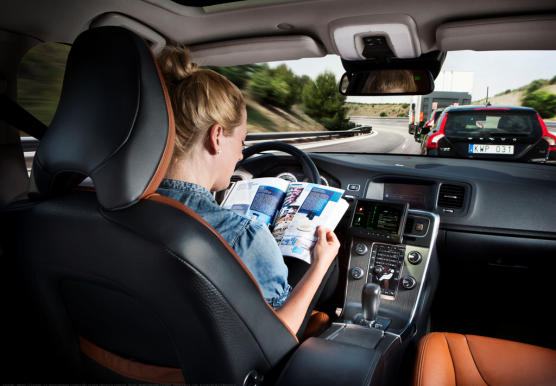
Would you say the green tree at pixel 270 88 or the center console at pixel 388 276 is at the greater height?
the green tree at pixel 270 88

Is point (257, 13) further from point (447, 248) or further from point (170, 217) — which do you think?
point (447, 248)

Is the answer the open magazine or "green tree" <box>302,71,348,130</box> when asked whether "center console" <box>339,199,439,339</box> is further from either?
"green tree" <box>302,71,348,130</box>

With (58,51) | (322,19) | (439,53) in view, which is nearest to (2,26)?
(58,51)

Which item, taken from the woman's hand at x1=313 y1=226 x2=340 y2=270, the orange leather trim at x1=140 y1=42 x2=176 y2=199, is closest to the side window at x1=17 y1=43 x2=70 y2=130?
the orange leather trim at x1=140 y1=42 x2=176 y2=199

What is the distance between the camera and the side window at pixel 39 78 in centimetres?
227

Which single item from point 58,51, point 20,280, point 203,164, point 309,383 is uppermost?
point 58,51

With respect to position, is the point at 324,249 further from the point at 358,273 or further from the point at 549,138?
the point at 549,138

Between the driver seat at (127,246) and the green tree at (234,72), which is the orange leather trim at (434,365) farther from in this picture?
the green tree at (234,72)

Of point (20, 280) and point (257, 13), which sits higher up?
point (257, 13)

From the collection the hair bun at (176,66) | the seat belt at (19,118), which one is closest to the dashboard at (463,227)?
the seat belt at (19,118)

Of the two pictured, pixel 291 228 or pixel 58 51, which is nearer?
pixel 291 228

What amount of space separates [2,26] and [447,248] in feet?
9.06

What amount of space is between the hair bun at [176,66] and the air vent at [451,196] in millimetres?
1895

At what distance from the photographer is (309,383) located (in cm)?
111
